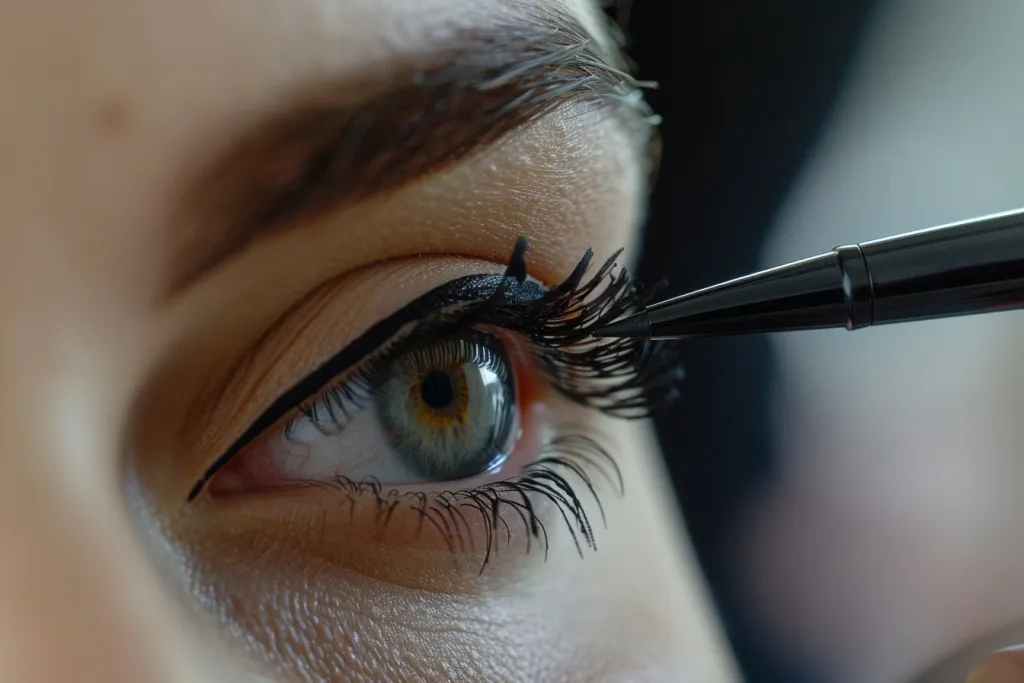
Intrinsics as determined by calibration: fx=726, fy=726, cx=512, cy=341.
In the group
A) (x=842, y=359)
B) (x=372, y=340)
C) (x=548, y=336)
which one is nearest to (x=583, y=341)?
(x=548, y=336)

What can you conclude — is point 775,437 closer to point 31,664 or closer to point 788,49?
point 788,49

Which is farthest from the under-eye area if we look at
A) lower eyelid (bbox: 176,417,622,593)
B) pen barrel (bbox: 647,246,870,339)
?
pen barrel (bbox: 647,246,870,339)

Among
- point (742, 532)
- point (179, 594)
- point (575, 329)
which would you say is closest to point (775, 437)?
point (742, 532)

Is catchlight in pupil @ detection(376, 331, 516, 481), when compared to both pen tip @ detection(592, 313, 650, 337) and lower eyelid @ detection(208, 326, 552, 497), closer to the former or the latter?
lower eyelid @ detection(208, 326, 552, 497)

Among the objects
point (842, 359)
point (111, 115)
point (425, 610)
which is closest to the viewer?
point (111, 115)

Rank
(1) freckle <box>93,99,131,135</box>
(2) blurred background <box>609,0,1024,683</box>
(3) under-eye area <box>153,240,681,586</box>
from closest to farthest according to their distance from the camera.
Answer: (1) freckle <box>93,99,131,135</box> → (3) under-eye area <box>153,240,681,586</box> → (2) blurred background <box>609,0,1024,683</box>

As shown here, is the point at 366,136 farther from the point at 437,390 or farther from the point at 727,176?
the point at 727,176

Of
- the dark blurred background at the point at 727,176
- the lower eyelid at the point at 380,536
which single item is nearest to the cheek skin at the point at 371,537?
the lower eyelid at the point at 380,536
